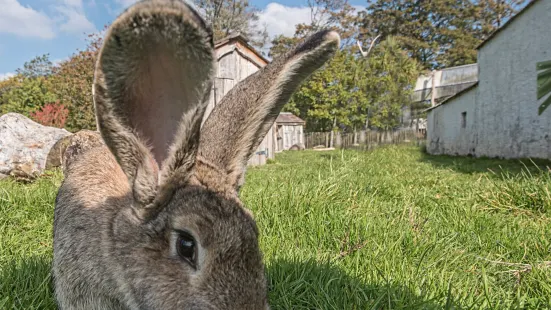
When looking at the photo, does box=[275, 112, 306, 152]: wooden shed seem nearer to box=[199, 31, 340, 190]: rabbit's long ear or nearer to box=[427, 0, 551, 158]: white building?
box=[427, 0, 551, 158]: white building

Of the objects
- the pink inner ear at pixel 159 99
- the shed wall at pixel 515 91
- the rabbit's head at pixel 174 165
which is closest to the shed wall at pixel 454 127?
the shed wall at pixel 515 91

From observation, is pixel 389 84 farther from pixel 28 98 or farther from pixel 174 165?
pixel 174 165

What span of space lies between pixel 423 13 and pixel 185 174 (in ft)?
148

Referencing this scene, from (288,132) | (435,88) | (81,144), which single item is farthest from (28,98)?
(435,88)

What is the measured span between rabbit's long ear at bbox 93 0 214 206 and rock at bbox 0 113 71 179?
5.91m

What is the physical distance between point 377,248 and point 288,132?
30925mm

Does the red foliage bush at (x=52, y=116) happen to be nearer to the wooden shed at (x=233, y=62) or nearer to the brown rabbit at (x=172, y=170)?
the wooden shed at (x=233, y=62)

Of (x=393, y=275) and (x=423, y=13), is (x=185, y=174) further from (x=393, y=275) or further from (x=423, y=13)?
(x=423, y=13)

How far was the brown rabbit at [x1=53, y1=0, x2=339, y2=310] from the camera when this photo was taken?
46.6 inches

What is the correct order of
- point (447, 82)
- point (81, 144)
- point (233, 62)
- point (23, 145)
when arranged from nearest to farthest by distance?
1. point (81, 144)
2. point (23, 145)
3. point (233, 62)
4. point (447, 82)

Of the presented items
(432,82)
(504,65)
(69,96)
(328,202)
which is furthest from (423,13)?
(328,202)

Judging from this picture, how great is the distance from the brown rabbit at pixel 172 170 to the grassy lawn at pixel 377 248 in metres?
0.81

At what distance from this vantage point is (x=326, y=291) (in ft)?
7.20

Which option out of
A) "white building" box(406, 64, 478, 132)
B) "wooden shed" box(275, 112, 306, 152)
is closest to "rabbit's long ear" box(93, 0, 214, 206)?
"white building" box(406, 64, 478, 132)
